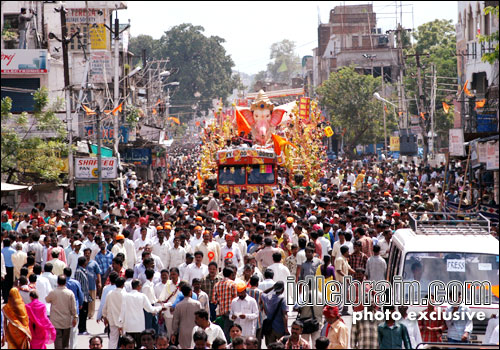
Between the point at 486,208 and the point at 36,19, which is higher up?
the point at 36,19

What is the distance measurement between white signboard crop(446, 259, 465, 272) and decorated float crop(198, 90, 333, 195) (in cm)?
1786

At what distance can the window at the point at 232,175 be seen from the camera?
2820 cm

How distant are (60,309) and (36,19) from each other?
2940cm

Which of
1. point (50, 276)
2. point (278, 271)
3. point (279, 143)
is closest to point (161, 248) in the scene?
point (50, 276)

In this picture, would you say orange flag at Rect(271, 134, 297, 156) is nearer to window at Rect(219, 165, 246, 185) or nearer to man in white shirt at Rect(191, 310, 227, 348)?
window at Rect(219, 165, 246, 185)

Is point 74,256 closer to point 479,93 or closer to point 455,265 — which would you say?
point 455,265

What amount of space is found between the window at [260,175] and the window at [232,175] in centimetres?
23

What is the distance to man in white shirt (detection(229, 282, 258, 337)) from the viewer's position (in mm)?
10258

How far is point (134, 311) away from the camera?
10.6m

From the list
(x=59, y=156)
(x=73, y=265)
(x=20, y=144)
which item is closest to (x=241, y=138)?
(x=59, y=156)

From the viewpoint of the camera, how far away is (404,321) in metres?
9.33

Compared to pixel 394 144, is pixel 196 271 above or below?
below

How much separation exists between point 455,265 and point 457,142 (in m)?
20.8

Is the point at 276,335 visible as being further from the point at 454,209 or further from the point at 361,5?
the point at 361,5
